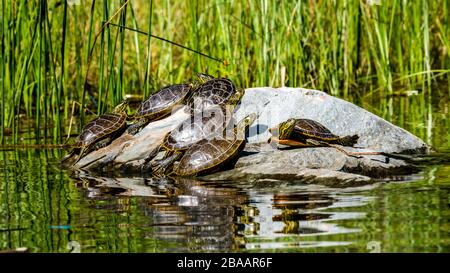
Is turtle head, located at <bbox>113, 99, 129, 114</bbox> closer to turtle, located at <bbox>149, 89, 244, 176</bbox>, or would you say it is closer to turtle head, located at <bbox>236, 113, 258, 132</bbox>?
turtle, located at <bbox>149, 89, 244, 176</bbox>

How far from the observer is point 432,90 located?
11.4 m

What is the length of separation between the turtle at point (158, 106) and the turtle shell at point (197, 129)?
1.52ft

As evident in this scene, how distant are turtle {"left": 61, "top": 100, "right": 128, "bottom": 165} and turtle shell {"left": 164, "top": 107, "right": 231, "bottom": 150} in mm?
691

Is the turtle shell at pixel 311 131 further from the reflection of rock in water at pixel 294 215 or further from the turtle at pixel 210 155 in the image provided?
the reflection of rock in water at pixel 294 215

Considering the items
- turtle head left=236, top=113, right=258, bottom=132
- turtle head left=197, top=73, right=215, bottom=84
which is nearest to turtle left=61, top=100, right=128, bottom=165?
turtle head left=197, top=73, right=215, bottom=84

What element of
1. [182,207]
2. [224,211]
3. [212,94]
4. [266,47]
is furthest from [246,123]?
[266,47]

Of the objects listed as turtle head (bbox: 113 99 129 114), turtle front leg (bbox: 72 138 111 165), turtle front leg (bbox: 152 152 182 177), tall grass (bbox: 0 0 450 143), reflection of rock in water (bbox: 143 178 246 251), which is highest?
tall grass (bbox: 0 0 450 143)

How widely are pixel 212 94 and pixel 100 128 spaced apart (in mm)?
1016

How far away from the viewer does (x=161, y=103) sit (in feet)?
23.5

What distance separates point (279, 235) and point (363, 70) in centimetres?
815

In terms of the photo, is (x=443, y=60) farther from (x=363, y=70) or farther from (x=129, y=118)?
(x=129, y=118)

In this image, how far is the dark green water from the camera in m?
3.94

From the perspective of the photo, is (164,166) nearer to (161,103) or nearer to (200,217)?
(161,103)
